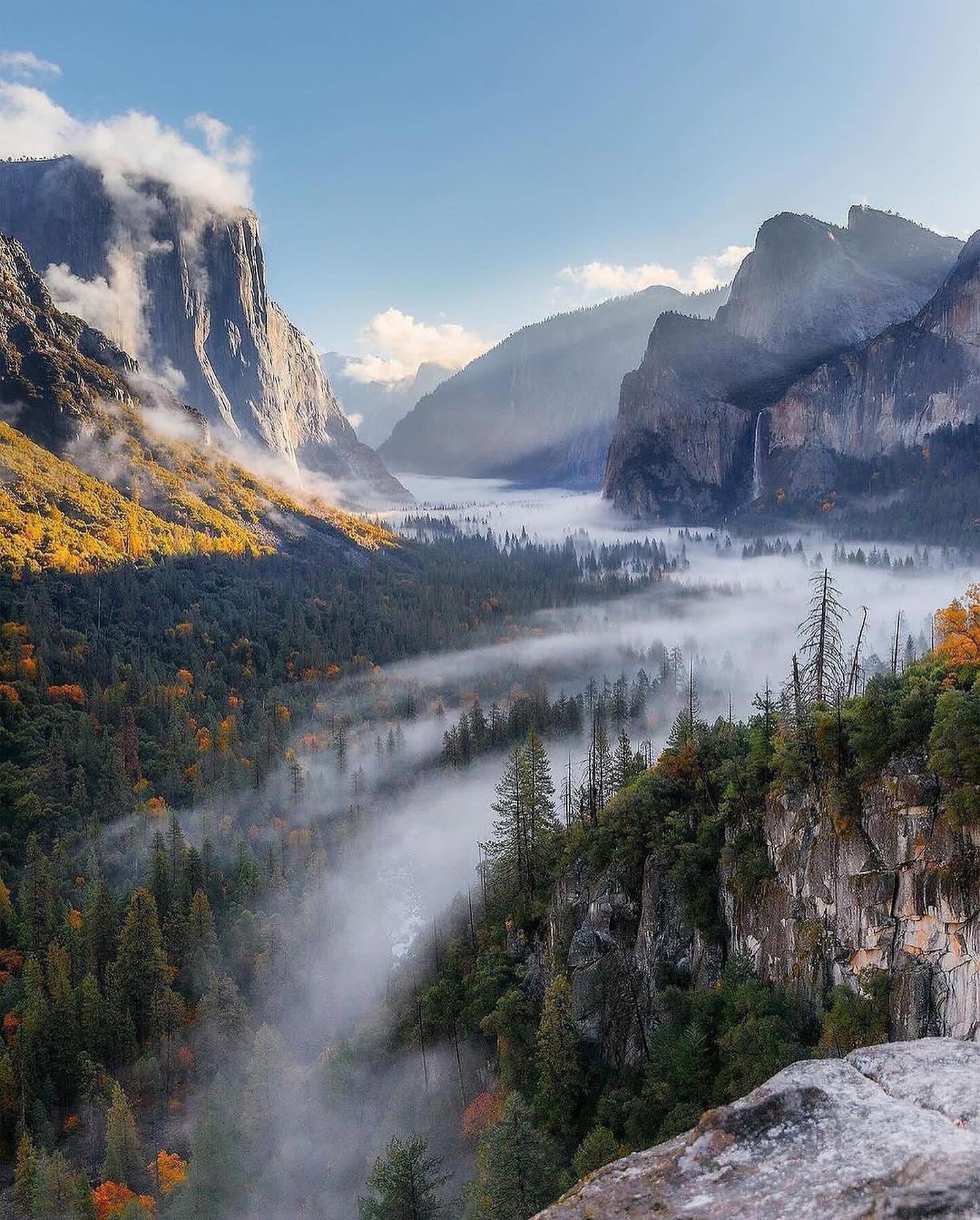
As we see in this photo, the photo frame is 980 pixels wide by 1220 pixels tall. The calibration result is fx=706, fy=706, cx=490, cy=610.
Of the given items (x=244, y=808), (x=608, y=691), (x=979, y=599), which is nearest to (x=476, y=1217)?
(x=979, y=599)

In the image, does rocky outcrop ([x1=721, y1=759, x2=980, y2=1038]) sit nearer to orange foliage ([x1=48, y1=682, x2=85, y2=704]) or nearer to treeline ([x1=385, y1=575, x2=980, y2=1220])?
treeline ([x1=385, y1=575, x2=980, y2=1220])

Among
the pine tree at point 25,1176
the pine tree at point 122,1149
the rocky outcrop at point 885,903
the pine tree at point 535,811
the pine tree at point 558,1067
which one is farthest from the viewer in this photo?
the pine tree at point 535,811

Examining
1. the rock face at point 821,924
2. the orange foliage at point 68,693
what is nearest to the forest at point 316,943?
the orange foliage at point 68,693

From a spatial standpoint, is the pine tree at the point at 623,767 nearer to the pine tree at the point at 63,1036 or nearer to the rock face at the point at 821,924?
the rock face at the point at 821,924

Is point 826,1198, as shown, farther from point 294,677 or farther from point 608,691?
point 294,677

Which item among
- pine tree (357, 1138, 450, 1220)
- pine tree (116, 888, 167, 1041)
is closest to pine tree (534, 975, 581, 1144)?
pine tree (357, 1138, 450, 1220)

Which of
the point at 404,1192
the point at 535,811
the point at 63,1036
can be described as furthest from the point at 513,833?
the point at 63,1036

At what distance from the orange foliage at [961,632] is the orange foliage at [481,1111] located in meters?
41.0

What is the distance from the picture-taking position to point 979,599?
35031 mm

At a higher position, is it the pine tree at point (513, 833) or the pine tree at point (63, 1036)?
the pine tree at point (513, 833)

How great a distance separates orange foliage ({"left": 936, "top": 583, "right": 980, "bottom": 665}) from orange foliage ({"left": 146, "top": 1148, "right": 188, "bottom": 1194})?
210 feet

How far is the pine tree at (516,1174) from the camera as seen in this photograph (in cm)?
3250

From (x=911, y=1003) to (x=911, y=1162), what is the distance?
77.9 feet

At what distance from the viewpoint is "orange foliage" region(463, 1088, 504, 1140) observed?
49250 mm
